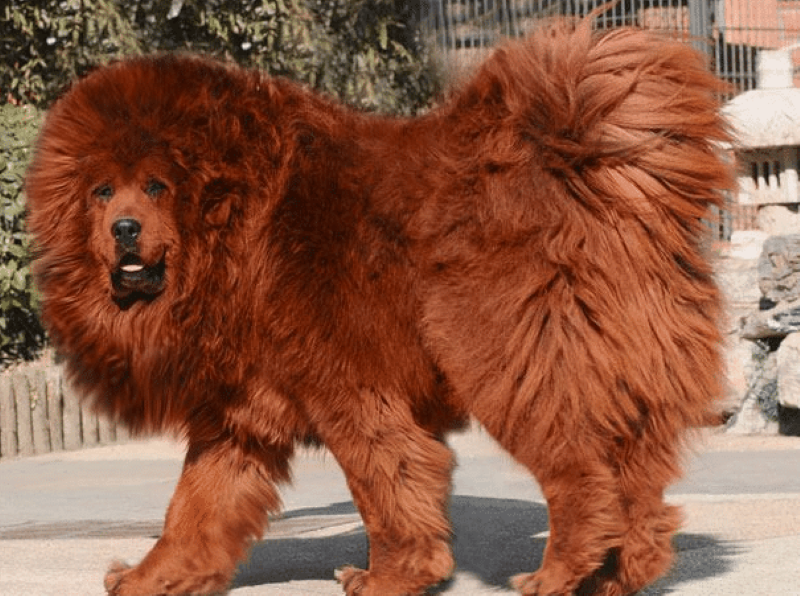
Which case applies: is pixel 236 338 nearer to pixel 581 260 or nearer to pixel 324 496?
pixel 581 260

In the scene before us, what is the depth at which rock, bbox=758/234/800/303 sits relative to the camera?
33.3 feet

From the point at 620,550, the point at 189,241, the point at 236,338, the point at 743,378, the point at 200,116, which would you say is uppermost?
the point at 200,116

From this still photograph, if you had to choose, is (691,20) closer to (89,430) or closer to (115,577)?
(89,430)

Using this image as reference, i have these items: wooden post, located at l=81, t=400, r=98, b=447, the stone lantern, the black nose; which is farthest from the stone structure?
the black nose

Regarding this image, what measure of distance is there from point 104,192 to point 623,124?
157 centimetres

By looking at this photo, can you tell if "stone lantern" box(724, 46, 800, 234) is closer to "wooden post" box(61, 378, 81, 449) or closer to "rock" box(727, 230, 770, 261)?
"rock" box(727, 230, 770, 261)

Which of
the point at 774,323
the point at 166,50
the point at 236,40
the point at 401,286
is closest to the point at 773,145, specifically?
the point at 774,323

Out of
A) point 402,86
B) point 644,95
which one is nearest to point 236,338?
point 644,95

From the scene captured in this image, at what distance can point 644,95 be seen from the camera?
14.4 feet

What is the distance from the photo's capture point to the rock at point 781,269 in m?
10.1

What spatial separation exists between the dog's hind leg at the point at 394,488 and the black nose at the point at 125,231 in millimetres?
757

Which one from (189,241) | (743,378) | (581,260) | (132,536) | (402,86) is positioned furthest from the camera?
(402,86)

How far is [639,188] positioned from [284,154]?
1.10m

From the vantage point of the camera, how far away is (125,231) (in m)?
4.45
